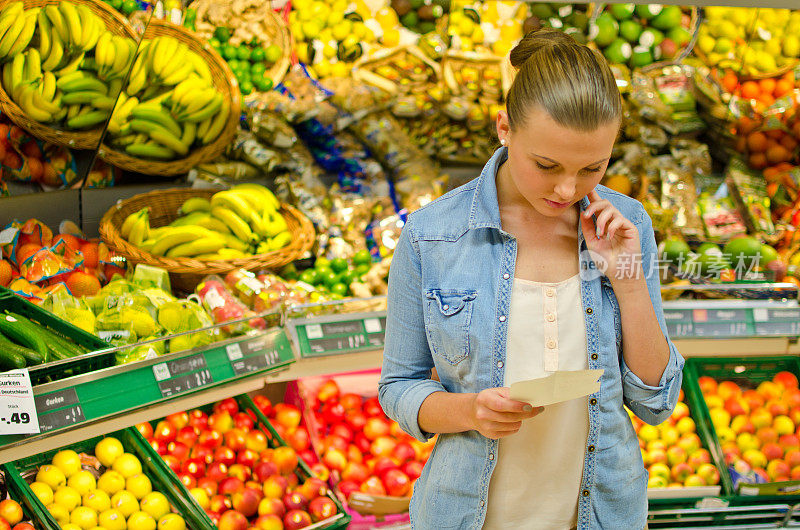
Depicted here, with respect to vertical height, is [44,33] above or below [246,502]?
above

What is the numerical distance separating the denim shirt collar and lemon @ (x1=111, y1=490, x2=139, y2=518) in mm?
1224

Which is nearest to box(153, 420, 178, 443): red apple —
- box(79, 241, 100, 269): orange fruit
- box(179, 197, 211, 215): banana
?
box(79, 241, 100, 269): orange fruit

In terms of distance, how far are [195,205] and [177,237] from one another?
8.5 inches

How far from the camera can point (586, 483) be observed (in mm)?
1311

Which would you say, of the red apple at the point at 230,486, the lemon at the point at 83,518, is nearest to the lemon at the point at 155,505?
the lemon at the point at 83,518

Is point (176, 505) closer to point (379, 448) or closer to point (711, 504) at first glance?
point (379, 448)

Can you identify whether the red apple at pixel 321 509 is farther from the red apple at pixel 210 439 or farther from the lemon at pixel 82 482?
the lemon at pixel 82 482

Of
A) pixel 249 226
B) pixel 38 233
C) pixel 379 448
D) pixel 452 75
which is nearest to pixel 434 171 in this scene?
pixel 452 75

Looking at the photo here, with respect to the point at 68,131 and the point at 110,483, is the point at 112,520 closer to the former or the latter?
the point at 110,483

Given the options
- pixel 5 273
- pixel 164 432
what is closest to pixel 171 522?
pixel 164 432

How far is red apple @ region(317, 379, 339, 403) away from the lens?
2.68 m

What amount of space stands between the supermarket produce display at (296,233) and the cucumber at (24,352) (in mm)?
17

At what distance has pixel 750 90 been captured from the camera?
115 inches

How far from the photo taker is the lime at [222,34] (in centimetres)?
286
